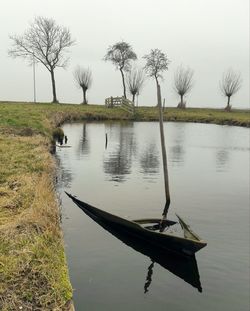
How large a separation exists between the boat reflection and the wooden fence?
56074 millimetres

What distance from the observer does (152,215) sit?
55.0 feet

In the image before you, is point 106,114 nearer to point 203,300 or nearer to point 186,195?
point 186,195

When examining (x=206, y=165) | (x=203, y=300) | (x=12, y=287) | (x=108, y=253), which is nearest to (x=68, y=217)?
(x=108, y=253)

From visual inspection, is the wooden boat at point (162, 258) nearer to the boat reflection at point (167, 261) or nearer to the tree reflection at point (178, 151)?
the boat reflection at point (167, 261)

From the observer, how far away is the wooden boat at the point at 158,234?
37.9 feet

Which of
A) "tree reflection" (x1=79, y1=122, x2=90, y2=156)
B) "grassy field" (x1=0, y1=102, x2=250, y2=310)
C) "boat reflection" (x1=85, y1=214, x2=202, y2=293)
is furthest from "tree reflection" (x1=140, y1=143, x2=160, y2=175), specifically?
"boat reflection" (x1=85, y1=214, x2=202, y2=293)

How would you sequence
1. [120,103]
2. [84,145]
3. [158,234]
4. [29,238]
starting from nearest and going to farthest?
[29,238] → [158,234] → [84,145] → [120,103]

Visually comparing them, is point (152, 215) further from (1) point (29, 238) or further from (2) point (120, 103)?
(2) point (120, 103)

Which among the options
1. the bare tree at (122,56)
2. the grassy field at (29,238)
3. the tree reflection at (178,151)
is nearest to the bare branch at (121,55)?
the bare tree at (122,56)

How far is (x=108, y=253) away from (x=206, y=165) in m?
17.9

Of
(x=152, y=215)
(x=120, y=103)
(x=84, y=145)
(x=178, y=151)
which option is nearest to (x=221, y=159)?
(x=178, y=151)

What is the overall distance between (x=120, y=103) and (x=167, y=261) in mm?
60249

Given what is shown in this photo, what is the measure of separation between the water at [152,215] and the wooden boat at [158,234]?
0.46 m

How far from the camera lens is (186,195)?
2023 centimetres
